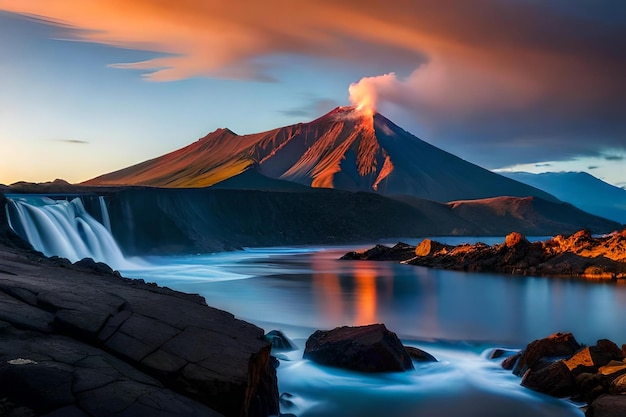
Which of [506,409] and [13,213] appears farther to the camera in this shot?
[13,213]

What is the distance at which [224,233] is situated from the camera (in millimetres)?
87500

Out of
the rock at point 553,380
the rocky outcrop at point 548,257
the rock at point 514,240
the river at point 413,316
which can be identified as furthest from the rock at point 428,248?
the rock at point 553,380

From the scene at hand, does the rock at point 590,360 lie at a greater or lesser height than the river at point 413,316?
greater

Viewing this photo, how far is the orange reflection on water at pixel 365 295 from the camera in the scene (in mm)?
26873

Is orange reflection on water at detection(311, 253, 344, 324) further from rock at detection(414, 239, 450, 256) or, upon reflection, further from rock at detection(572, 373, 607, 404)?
rock at detection(572, 373, 607, 404)

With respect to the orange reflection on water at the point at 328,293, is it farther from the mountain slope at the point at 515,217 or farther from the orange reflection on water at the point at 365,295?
the mountain slope at the point at 515,217

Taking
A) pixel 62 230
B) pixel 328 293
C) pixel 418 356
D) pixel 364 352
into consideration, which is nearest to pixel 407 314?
pixel 328 293

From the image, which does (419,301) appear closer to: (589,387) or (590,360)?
(590,360)

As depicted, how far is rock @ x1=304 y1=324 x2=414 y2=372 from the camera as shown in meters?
15.3

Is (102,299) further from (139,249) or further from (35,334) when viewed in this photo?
(139,249)

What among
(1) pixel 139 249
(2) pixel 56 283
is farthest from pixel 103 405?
(1) pixel 139 249

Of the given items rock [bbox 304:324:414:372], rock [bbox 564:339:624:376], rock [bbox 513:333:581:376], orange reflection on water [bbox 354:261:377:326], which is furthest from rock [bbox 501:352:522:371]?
orange reflection on water [bbox 354:261:377:326]

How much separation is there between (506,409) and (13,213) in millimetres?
39429

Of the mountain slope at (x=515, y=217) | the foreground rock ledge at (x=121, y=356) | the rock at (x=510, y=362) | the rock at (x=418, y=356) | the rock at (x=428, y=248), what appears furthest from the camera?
the mountain slope at (x=515, y=217)
